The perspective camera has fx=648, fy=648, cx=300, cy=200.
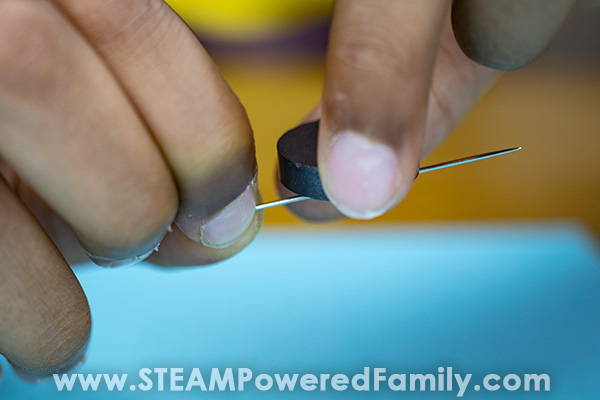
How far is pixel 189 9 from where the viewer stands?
181 centimetres

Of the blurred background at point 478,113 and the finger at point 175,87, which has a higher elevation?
the finger at point 175,87

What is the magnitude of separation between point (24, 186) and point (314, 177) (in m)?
0.37

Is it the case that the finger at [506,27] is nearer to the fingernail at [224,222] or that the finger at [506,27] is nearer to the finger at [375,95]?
the finger at [375,95]

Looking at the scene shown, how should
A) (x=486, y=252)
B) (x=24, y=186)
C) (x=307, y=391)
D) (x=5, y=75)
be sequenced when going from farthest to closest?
(x=486, y=252)
(x=307, y=391)
(x=24, y=186)
(x=5, y=75)

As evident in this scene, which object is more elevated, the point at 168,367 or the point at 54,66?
the point at 54,66

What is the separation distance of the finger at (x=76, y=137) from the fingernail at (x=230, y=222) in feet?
0.21

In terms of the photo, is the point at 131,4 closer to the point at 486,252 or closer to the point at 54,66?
the point at 54,66

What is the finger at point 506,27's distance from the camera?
0.60m

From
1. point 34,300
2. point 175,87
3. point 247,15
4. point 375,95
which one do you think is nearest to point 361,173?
point 375,95

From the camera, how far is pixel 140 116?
541 mm

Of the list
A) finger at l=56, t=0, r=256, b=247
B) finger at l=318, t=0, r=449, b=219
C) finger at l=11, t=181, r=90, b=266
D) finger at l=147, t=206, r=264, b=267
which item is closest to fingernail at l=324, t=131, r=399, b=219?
finger at l=318, t=0, r=449, b=219

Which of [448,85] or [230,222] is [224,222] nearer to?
[230,222]

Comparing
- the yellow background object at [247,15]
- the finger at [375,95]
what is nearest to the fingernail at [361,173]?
the finger at [375,95]

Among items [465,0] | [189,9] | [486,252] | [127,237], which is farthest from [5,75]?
[189,9]
